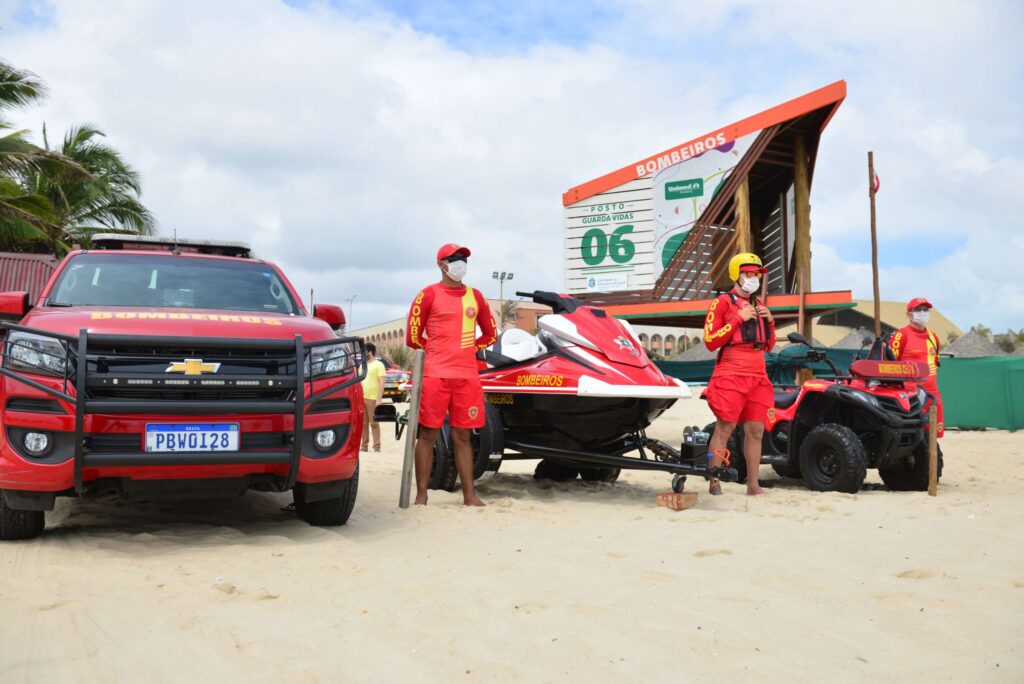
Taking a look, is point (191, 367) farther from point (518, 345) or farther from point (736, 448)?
point (736, 448)

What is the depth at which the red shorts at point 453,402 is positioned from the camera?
595 centimetres

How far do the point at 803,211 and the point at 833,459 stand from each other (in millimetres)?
13826

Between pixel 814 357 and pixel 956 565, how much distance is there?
4025mm

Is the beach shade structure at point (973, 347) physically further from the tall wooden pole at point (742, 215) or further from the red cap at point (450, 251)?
the red cap at point (450, 251)

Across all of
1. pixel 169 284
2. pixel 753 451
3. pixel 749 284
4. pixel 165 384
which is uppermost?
pixel 749 284

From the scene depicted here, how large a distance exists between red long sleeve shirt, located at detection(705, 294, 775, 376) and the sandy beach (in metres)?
1.35

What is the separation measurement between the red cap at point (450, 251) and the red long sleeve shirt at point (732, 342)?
2.01 metres

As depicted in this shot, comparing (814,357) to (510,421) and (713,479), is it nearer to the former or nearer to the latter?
(713,479)

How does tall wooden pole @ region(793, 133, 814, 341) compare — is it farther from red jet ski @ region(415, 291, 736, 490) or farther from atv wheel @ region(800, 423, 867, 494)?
red jet ski @ region(415, 291, 736, 490)

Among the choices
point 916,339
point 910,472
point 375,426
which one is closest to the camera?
point 910,472

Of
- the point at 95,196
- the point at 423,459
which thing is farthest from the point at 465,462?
the point at 95,196

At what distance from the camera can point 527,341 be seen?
6887 millimetres

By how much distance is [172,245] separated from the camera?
21.2 feet

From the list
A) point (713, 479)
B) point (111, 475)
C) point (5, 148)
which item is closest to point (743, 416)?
point (713, 479)
